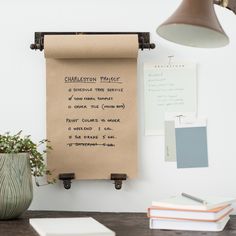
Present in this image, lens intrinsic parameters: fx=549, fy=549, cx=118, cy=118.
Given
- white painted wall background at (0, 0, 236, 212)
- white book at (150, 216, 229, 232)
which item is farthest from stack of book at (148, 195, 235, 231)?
white painted wall background at (0, 0, 236, 212)

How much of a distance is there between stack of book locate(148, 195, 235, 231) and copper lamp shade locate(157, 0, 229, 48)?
1.38 feet

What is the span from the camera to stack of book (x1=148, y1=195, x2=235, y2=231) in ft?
4.70

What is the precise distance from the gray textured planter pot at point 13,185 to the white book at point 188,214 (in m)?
0.36

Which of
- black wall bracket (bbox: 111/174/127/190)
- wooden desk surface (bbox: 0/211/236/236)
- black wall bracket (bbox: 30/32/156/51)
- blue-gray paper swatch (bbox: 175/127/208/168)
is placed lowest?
wooden desk surface (bbox: 0/211/236/236)

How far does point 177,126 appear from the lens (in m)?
1.77

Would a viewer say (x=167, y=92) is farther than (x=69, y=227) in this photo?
Yes

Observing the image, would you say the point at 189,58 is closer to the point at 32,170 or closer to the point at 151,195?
the point at 151,195

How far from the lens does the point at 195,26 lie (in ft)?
3.99

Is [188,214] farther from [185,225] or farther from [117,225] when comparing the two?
[117,225]

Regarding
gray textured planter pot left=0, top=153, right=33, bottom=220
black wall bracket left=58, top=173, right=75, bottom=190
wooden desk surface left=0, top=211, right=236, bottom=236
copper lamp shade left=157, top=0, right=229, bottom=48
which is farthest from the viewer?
black wall bracket left=58, top=173, right=75, bottom=190

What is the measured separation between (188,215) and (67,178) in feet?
1.47

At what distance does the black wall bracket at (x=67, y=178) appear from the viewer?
5.64 ft

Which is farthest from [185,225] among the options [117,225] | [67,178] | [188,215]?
[67,178]

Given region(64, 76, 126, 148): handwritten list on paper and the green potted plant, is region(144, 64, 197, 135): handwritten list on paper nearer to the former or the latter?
region(64, 76, 126, 148): handwritten list on paper
